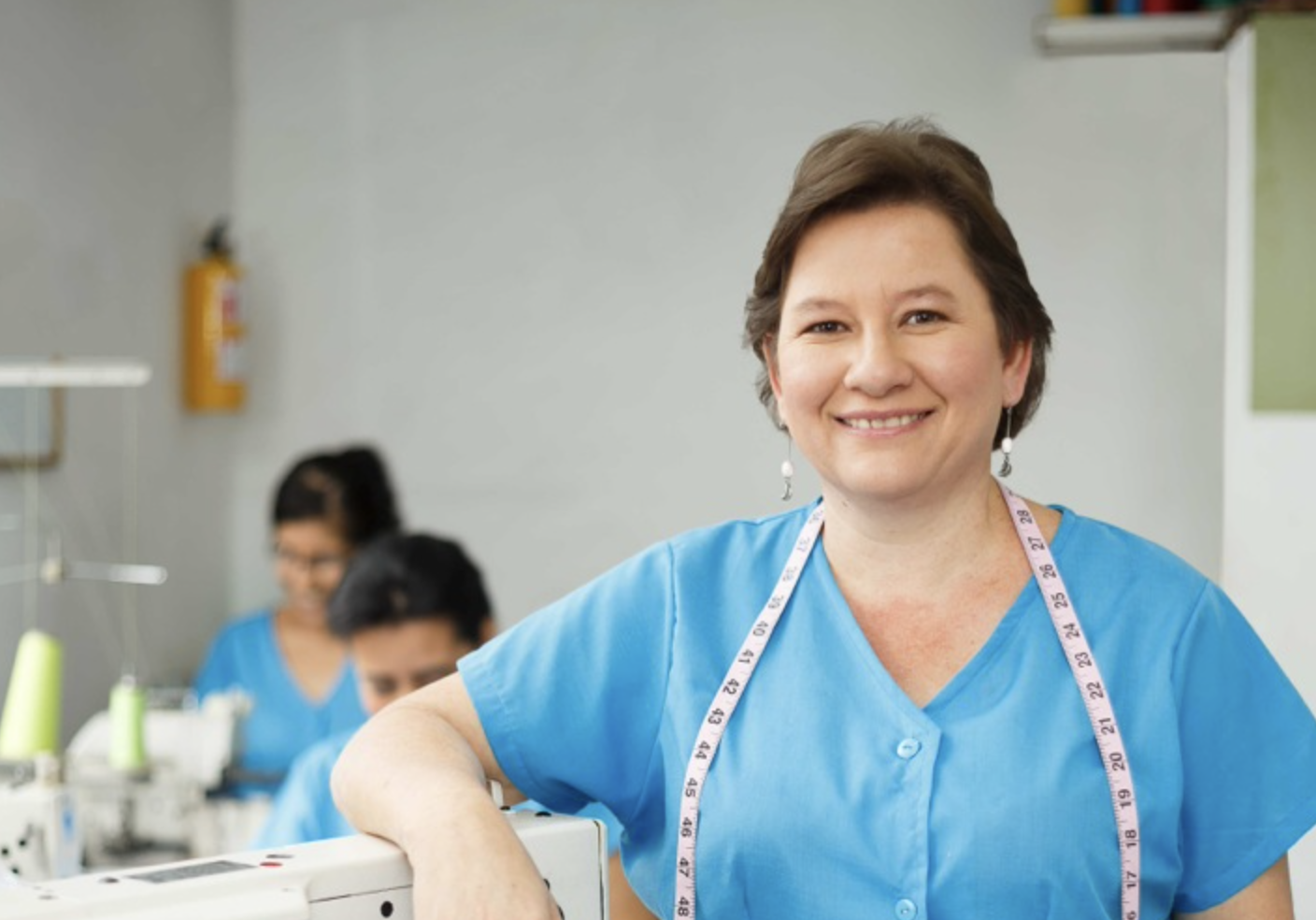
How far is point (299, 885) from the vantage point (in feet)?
3.24

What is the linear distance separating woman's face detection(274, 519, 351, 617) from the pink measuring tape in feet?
7.56

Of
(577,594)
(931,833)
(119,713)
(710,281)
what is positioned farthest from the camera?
(710,281)

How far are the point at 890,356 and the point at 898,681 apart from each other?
25cm

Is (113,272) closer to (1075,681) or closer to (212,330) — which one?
(212,330)

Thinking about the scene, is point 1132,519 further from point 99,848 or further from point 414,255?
point 99,848

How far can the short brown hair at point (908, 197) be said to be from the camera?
1.27 metres

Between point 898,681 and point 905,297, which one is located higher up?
point 905,297

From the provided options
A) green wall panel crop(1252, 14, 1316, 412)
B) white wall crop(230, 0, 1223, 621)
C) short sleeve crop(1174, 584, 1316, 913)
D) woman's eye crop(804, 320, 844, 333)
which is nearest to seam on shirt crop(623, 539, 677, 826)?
woman's eye crop(804, 320, 844, 333)

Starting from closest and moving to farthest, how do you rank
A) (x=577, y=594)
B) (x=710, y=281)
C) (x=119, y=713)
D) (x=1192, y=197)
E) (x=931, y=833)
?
(x=931, y=833)
(x=577, y=594)
(x=119, y=713)
(x=1192, y=197)
(x=710, y=281)

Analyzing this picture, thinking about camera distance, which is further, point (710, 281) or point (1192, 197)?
point (710, 281)

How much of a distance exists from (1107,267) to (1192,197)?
23 centimetres

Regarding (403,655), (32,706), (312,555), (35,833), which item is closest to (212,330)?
(312,555)

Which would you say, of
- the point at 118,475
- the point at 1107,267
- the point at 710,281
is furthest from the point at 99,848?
the point at 1107,267

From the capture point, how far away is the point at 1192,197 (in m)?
3.55
